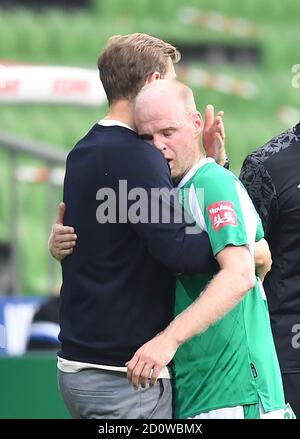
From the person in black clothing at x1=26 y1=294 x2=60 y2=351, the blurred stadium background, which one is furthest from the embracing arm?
the blurred stadium background

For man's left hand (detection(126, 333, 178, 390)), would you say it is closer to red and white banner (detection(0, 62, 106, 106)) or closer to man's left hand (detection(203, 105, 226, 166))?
man's left hand (detection(203, 105, 226, 166))

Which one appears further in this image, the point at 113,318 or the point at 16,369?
the point at 16,369

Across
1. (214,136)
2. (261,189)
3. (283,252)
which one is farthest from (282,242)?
(214,136)

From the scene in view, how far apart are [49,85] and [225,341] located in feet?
25.4

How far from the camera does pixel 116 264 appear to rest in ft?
10.5

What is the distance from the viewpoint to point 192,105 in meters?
3.27

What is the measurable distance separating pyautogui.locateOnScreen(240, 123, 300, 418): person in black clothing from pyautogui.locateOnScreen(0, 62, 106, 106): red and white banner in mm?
6272

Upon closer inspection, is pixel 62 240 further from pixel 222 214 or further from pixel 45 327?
pixel 45 327

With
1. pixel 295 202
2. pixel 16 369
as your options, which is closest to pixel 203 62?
pixel 16 369

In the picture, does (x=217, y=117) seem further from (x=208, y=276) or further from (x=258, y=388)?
(x=258, y=388)

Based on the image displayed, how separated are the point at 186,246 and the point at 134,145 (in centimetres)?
33

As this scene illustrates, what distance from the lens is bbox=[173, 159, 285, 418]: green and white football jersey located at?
10.4ft

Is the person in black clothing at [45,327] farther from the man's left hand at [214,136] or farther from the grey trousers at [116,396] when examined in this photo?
the grey trousers at [116,396]
